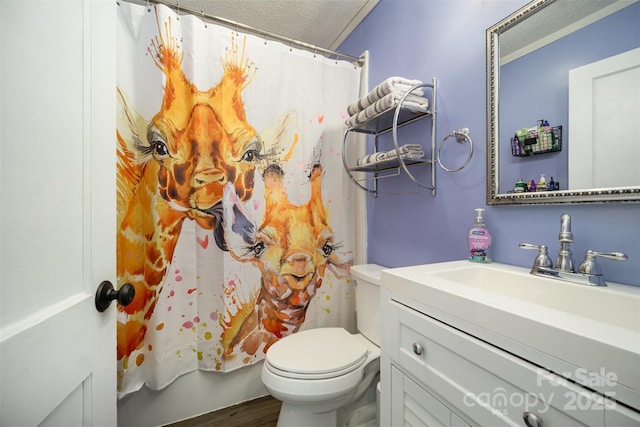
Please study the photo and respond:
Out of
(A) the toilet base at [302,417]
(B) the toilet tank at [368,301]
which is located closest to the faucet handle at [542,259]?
(B) the toilet tank at [368,301]

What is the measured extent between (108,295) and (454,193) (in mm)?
1285

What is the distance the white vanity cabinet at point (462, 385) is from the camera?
0.45 metres

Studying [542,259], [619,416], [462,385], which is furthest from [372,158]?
[619,416]

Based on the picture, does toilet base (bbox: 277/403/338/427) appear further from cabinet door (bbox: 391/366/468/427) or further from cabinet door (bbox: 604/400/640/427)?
cabinet door (bbox: 604/400/640/427)

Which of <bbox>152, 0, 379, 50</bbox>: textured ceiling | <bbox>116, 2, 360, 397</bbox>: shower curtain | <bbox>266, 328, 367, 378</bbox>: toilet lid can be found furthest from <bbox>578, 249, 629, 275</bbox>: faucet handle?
<bbox>152, 0, 379, 50</bbox>: textured ceiling

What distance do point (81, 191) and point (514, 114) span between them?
1333 mm

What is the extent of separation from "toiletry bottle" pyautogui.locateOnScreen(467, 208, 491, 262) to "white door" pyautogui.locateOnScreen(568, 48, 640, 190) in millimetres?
289

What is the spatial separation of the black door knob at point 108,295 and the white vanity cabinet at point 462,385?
2.44ft

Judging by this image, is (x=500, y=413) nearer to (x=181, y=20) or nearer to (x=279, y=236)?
(x=279, y=236)

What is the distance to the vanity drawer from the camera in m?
0.45

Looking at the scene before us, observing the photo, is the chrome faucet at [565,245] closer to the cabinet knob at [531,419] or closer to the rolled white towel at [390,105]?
the cabinet knob at [531,419]

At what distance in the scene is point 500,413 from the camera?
543mm

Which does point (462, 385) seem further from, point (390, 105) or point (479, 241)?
point (390, 105)

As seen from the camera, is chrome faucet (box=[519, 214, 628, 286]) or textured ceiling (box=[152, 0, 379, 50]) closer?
chrome faucet (box=[519, 214, 628, 286])
